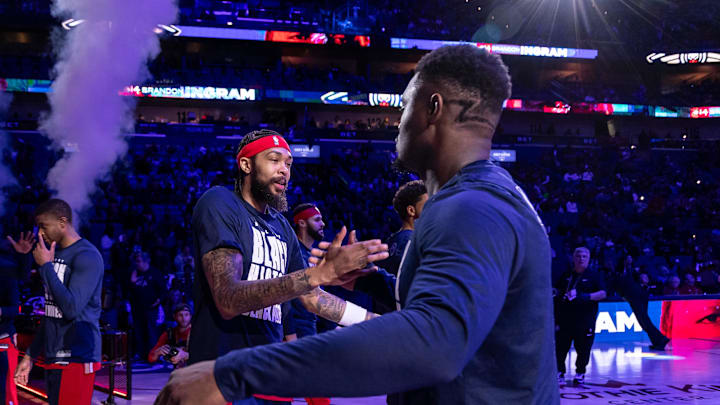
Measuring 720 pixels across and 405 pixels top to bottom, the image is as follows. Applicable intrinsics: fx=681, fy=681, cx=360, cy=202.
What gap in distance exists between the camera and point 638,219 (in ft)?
89.5

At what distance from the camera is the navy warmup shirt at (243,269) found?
3.18 m

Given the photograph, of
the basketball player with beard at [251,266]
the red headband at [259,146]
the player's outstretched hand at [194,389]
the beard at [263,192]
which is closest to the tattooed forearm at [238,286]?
the basketball player with beard at [251,266]

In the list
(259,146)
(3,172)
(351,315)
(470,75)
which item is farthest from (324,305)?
(3,172)

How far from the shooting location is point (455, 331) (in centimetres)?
129

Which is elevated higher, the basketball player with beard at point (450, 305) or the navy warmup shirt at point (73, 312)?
the basketball player with beard at point (450, 305)

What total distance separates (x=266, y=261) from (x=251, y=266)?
11 cm

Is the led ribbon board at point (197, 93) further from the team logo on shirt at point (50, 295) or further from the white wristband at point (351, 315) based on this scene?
the white wristband at point (351, 315)

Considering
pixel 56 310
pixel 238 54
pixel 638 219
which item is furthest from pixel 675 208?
pixel 56 310

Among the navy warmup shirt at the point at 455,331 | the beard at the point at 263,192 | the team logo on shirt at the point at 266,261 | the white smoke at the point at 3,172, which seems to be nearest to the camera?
the navy warmup shirt at the point at 455,331

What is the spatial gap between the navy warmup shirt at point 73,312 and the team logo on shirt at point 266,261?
226 centimetres

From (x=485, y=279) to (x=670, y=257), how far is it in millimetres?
24269

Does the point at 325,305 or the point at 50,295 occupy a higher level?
the point at 325,305

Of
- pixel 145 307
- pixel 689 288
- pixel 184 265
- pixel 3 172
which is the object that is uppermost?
pixel 3 172

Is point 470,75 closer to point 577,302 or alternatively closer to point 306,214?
point 306,214
